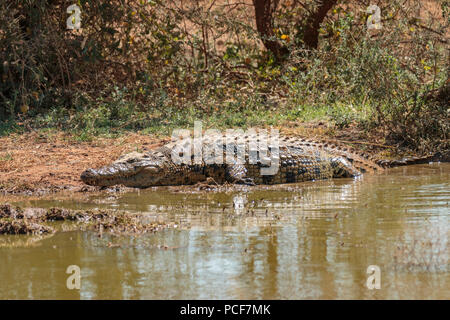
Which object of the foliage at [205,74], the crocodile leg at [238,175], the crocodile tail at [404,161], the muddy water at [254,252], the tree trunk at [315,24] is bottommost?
the muddy water at [254,252]

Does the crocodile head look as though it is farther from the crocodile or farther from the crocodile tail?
the crocodile tail

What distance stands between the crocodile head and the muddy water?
1.86ft

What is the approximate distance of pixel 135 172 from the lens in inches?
263

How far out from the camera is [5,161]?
707cm

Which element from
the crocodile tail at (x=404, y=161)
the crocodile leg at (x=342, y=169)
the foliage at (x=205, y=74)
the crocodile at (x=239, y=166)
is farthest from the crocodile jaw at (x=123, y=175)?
the crocodile tail at (x=404, y=161)

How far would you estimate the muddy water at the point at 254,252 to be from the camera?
137 inches

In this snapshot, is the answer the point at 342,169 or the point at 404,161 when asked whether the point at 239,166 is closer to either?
the point at 342,169

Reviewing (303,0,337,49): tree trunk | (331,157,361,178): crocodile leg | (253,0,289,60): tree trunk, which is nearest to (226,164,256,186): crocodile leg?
(331,157,361,178): crocodile leg

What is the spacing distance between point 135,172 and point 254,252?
2856mm

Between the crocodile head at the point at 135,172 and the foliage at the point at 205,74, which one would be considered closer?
the crocodile head at the point at 135,172

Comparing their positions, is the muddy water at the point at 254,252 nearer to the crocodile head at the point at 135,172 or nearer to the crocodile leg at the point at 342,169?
the crocodile head at the point at 135,172

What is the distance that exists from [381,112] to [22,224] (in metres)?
4.89

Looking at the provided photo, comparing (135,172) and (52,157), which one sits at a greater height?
(52,157)

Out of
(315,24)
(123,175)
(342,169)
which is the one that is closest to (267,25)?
(315,24)
